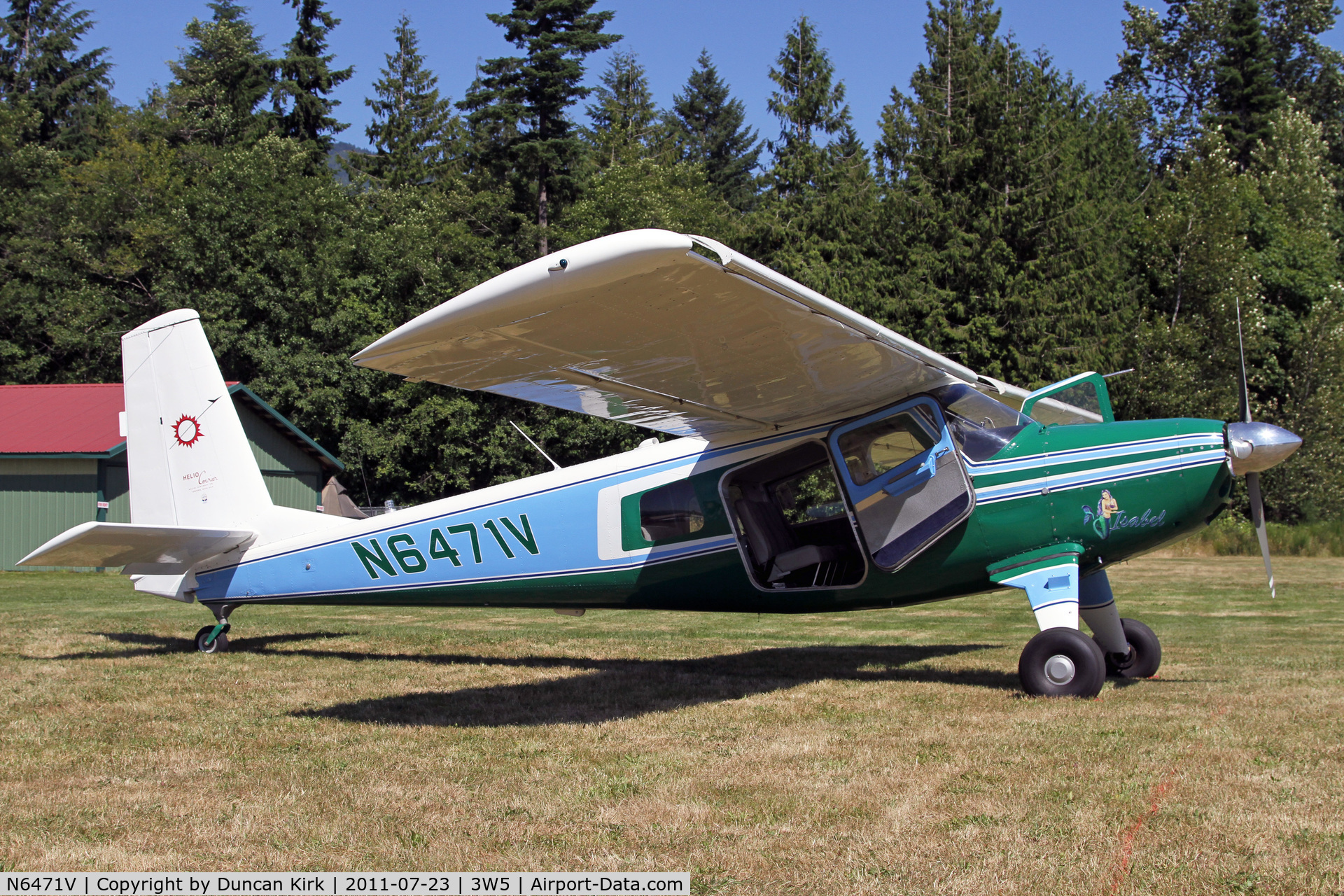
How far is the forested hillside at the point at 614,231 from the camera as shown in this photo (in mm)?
36125

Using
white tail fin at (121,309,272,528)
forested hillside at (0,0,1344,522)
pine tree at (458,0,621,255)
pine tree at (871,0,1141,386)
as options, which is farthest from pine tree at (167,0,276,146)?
white tail fin at (121,309,272,528)

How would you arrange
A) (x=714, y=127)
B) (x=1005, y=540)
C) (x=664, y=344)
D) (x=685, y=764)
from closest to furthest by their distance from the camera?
(x=685, y=764), (x=664, y=344), (x=1005, y=540), (x=714, y=127)

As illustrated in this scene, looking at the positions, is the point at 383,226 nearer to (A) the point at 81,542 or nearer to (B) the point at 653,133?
(B) the point at 653,133

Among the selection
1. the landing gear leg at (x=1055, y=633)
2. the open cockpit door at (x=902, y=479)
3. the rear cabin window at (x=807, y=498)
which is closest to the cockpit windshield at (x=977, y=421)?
the open cockpit door at (x=902, y=479)

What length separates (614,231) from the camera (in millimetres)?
41031

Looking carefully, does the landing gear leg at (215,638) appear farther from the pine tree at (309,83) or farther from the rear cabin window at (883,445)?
the pine tree at (309,83)

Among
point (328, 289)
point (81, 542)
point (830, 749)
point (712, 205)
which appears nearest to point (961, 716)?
point (830, 749)

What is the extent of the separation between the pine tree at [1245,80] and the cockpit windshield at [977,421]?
52945 millimetres

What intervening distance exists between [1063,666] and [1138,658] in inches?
65.7

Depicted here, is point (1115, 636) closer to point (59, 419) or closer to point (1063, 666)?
point (1063, 666)

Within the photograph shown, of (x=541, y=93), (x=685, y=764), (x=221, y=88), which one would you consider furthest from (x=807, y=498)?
(x=221, y=88)

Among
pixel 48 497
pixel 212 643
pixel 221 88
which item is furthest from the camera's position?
pixel 221 88

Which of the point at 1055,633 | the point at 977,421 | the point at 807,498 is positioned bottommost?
the point at 1055,633

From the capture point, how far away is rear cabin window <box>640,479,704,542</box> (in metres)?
8.55
